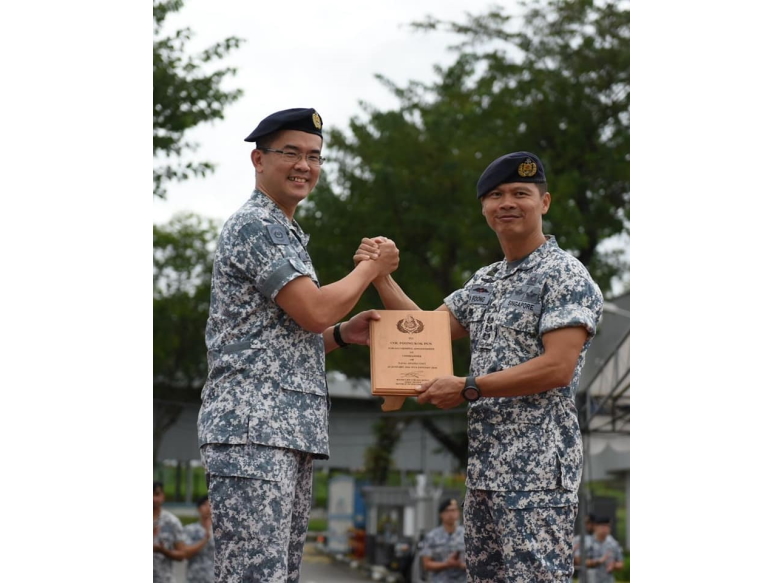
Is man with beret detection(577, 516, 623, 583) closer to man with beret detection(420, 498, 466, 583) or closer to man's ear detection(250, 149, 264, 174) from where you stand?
man with beret detection(420, 498, 466, 583)

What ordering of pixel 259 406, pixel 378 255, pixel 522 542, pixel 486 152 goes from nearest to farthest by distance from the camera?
pixel 259 406 < pixel 522 542 < pixel 378 255 < pixel 486 152

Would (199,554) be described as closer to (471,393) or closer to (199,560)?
(199,560)

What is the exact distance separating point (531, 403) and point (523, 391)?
158mm

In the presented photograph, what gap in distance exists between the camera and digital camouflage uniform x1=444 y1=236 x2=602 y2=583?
3.88 m

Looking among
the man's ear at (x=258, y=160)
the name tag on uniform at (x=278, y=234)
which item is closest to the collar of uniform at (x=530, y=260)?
the name tag on uniform at (x=278, y=234)

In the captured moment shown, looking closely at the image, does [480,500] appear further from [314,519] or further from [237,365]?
[314,519]

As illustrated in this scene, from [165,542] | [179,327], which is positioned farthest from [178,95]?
[179,327]

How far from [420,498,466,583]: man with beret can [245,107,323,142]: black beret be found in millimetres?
9899

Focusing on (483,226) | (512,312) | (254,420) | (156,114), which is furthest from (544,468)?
(483,226)

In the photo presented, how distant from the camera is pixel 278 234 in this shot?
12.7ft

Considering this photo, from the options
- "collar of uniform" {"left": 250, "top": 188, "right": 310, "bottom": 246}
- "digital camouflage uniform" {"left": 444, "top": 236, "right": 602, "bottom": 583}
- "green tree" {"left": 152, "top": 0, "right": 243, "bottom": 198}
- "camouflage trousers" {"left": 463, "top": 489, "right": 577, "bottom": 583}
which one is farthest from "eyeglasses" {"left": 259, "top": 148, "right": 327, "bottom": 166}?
"green tree" {"left": 152, "top": 0, "right": 243, "bottom": 198}

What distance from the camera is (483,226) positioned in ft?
54.4

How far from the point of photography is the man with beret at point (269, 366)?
3619mm

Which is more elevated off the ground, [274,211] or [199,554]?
[274,211]
